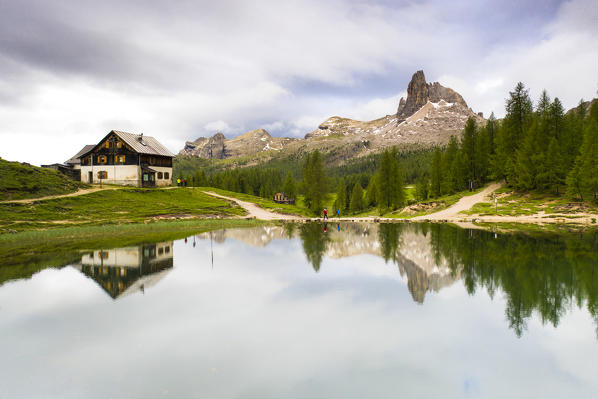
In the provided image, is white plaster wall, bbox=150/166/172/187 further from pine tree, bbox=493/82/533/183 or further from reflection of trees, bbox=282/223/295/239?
pine tree, bbox=493/82/533/183

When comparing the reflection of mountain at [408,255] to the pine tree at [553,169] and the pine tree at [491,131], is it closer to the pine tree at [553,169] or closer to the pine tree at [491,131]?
the pine tree at [553,169]

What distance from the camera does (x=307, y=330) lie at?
9594 mm

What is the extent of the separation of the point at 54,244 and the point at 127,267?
17435mm

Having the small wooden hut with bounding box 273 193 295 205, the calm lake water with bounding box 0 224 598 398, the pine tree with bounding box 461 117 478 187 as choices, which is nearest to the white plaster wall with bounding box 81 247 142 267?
the calm lake water with bounding box 0 224 598 398

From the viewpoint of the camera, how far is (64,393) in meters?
6.78

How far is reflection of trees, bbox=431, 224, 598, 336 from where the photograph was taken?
36.1ft

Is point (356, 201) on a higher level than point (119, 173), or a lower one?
lower

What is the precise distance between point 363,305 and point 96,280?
41.9 feet

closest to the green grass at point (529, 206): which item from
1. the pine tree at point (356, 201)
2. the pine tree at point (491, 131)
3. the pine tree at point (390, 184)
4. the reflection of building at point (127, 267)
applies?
the pine tree at point (491, 131)

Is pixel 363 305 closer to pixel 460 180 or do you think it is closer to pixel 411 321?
pixel 411 321

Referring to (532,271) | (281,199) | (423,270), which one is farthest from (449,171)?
(423,270)

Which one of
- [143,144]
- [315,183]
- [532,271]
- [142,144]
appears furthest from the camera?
[315,183]

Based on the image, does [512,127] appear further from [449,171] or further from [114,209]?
[114,209]

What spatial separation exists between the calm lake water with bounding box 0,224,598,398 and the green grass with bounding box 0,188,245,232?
32.2 metres
